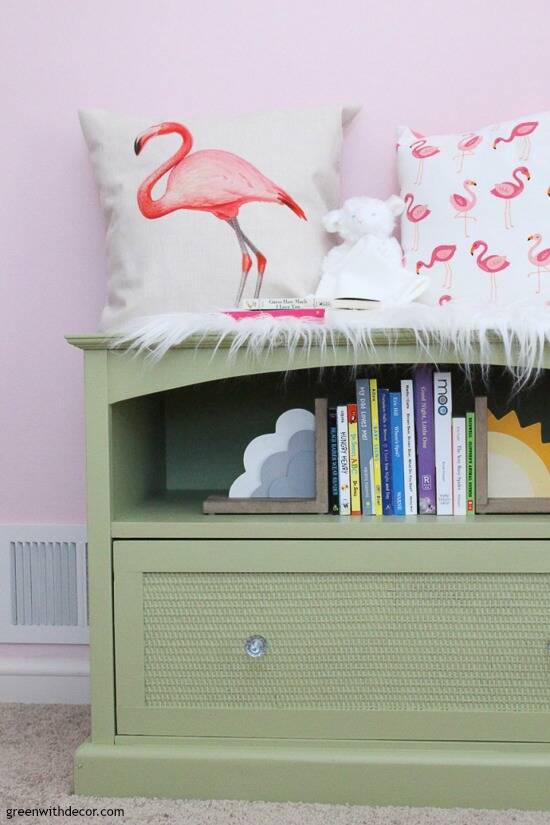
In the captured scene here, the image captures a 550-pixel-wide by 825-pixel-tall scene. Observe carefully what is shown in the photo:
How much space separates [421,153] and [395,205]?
10cm

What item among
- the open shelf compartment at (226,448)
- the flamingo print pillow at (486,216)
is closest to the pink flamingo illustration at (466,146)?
the flamingo print pillow at (486,216)

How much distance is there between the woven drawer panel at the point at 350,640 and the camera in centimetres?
106

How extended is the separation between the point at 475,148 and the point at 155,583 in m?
0.87

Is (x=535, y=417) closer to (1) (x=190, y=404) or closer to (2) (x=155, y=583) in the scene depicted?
(1) (x=190, y=404)

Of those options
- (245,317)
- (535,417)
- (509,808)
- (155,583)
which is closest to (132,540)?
(155,583)

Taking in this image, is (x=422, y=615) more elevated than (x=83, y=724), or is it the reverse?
(x=422, y=615)

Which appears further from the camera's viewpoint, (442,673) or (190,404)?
(190,404)

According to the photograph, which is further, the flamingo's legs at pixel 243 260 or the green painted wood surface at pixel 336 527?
the flamingo's legs at pixel 243 260

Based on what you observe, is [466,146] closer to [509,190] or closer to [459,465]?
[509,190]

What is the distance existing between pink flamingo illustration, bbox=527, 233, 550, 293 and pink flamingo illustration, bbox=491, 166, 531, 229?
0.05 metres

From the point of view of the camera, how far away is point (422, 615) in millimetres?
1062

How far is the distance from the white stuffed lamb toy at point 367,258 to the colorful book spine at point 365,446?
0.79ft

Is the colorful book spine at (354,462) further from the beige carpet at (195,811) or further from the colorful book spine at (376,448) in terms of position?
the beige carpet at (195,811)

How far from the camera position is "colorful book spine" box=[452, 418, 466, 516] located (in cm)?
112
